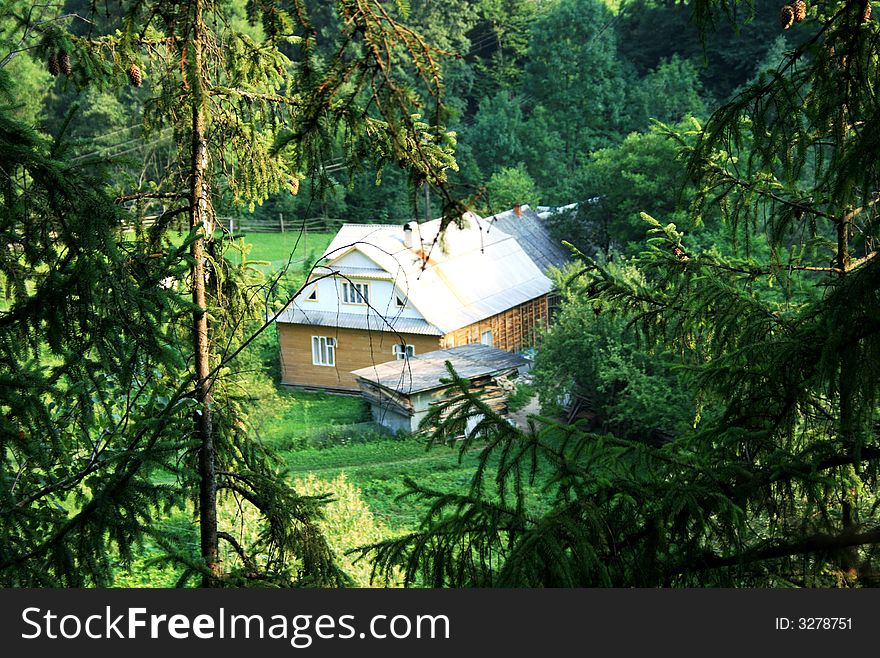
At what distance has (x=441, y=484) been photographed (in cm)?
2123

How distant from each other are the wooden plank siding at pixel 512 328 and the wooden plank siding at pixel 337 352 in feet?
4.12

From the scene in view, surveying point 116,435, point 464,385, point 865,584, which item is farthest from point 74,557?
point 865,584

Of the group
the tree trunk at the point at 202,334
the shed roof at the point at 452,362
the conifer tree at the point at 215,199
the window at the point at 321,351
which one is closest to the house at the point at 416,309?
the window at the point at 321,351

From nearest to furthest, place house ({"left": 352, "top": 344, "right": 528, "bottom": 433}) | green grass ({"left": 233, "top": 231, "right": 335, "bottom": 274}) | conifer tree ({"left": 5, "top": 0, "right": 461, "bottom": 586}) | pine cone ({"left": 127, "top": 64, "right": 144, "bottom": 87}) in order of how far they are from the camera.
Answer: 1. conifer tree ({"left": 5, "top": 0, "right": 461, "bottom": 586})
2. pine cone ({"left": 127, "top": 64, "right": 144, "bottom": 87})
3. house ({"left": 352, "top": 344, "right": 528, "bottom": 433})
4. green grass ({"left": 233, "top": 231, "right": 335, "bottom": 274})

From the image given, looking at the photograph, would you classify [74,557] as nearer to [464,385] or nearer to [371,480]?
[464,385]

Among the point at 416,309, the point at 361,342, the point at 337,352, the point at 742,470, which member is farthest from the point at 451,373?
the point at 337,352

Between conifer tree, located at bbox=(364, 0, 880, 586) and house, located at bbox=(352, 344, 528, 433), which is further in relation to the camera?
house, located at bbox=(352, 344, 528, 433)

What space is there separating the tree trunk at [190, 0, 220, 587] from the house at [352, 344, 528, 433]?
17.3 metres

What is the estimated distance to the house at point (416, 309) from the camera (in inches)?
1089

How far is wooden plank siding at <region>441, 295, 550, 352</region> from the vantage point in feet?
95.1

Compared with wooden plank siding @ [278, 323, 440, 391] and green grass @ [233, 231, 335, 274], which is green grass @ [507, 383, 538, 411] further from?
green grass @ [233, 231, 335, 274]

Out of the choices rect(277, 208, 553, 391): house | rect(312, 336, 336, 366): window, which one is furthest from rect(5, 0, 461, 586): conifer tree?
rect(312, 336, 336, 366): window

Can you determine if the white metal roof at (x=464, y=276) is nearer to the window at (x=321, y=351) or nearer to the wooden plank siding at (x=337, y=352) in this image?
the wooden plank siding at (x=337, y=352)

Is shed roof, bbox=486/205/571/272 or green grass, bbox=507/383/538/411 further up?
shed roof, bbox=486/205/571/272
